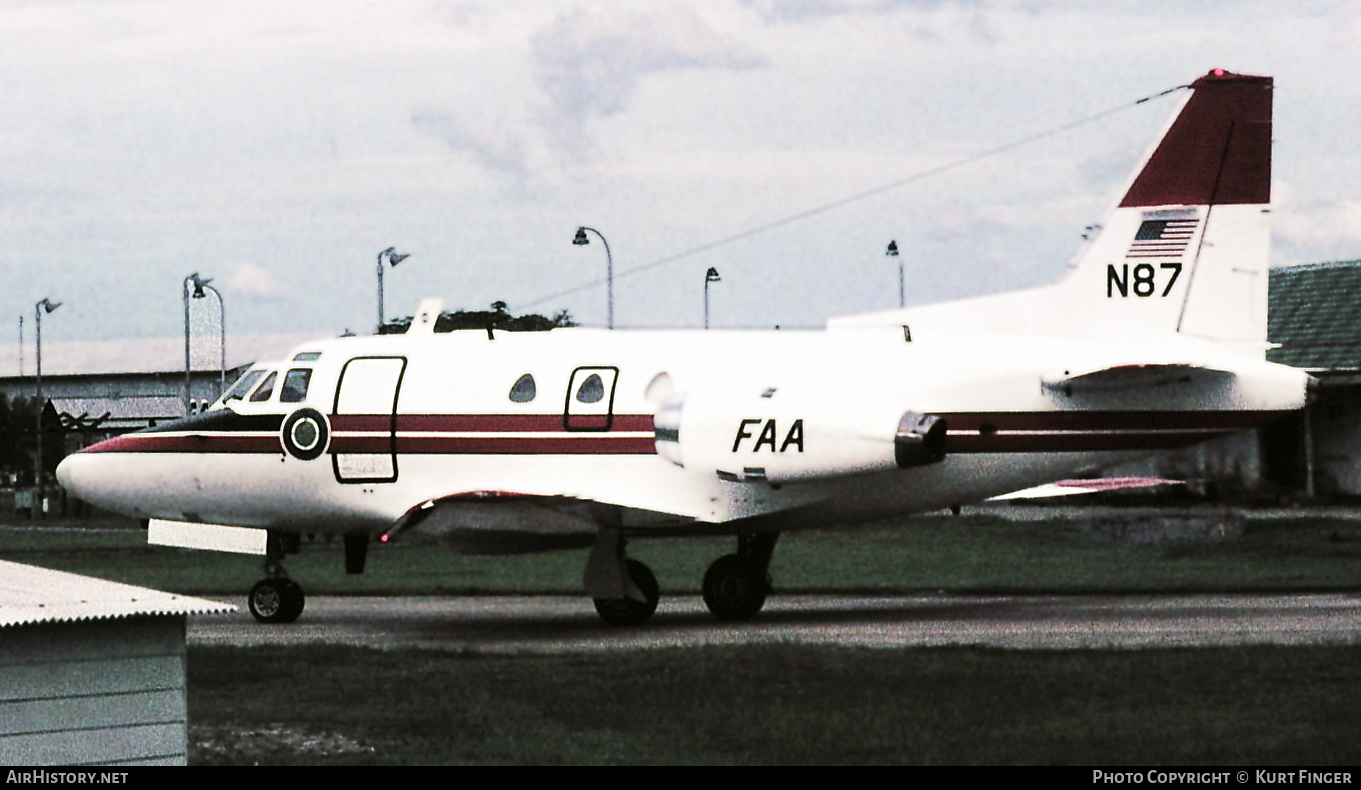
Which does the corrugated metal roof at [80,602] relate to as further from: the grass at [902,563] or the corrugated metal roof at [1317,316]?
the corrugated metal roof at [1317,316]

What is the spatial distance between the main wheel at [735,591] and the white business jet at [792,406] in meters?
0.04

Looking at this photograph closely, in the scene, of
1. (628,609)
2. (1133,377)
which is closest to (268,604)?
(628,609)

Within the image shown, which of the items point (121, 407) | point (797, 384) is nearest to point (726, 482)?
point (797, 384)

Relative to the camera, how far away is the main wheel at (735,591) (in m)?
24.9

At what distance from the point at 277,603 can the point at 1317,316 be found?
1690 inches

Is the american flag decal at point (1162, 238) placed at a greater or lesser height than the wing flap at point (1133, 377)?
greater

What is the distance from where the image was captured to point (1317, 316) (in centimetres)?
6147

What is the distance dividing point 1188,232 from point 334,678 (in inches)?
445

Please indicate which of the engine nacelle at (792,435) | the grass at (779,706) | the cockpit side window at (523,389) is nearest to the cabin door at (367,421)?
the cockpit side window at (523,389)

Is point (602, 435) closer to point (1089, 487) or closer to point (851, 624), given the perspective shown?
point (851, 624)

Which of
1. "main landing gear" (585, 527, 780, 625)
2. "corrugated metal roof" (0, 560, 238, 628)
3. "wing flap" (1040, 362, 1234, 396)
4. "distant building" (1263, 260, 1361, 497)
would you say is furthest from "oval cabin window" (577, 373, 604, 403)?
"distant building" (1263, 260, 1361, 497)

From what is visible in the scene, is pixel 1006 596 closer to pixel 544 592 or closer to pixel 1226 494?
pixel 544 592

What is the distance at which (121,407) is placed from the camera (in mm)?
88938

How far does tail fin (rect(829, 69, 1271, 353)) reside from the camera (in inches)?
938
